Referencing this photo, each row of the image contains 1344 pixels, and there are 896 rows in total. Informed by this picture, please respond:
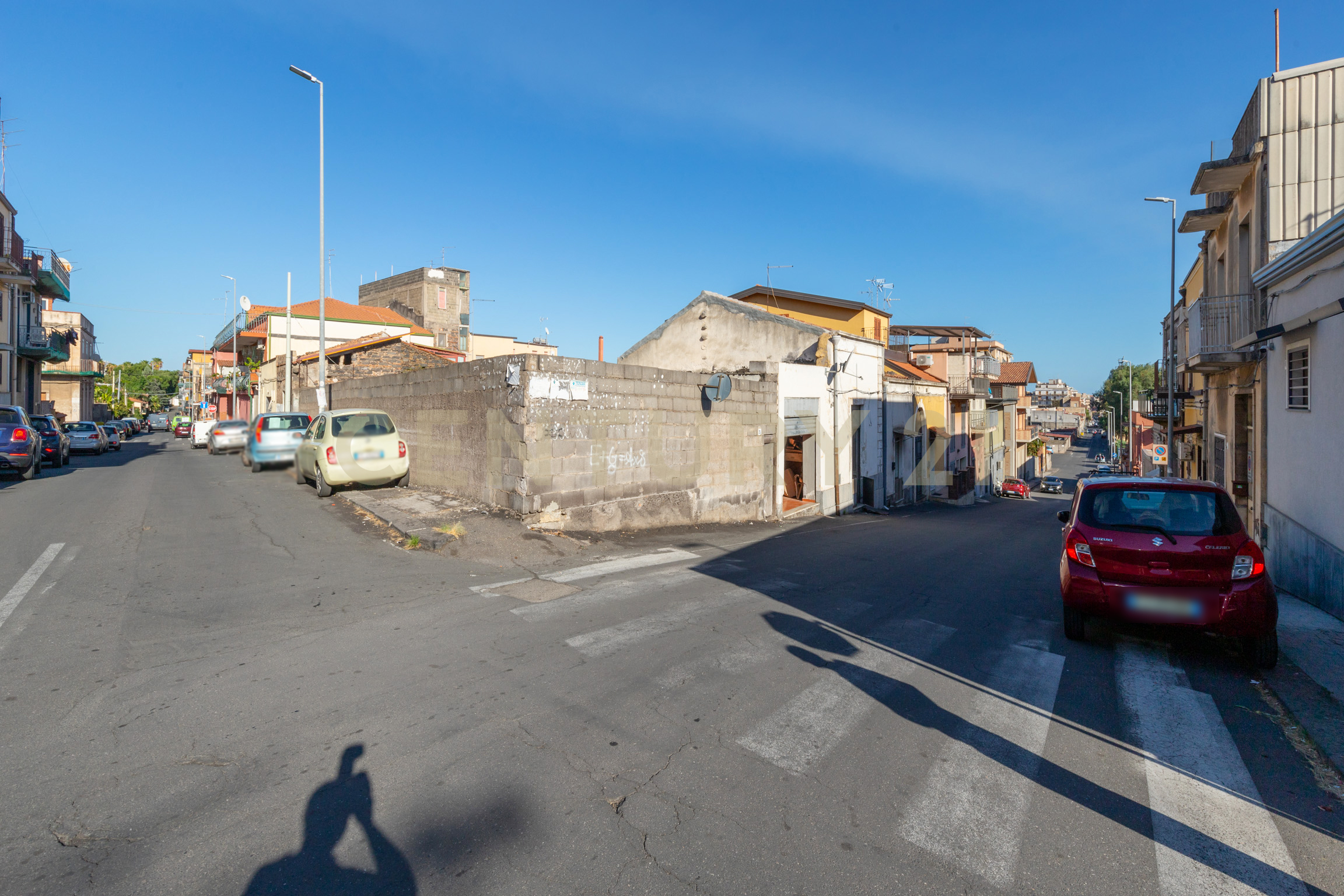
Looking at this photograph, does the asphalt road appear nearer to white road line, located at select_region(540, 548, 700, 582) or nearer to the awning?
white road line, located at select_region(540, 548, 700, 582)

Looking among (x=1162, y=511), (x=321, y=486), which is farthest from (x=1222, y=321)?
(x=321, y=486)

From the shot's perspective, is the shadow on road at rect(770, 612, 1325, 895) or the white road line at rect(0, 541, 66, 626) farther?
the white road line at rect(0, 541, 66, 626)

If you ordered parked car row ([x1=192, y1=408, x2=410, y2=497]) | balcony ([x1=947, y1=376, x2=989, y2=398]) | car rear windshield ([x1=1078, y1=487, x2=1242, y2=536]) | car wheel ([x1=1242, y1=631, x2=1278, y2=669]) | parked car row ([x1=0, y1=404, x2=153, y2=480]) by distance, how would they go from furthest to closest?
1. balcony ([x1=947, y1=376, x2=989, y2=398])
2. parked car row ([x1=0, y1=404, x2=153, y2=480])
3. parked car row ([x1=192, y1=408, x2=410, y2=497])
4. car rear windshield ([x1=1078, y1=487, x2=1242, y2=536])
5. car wheel ([x1=1242, y1=631, x2=1278, y2=669])

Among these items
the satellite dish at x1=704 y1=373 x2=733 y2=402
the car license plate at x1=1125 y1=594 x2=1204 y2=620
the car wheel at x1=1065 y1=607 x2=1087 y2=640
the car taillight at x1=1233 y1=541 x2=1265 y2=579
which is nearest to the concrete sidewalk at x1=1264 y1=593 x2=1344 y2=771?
the car license plate at x1=1125 y1=594 x2=1204 y2=620

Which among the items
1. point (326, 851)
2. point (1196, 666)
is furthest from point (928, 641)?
point (326, 851)

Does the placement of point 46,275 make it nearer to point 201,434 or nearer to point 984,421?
point 201,434

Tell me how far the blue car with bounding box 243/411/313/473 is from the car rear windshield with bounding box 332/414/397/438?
15.8 ft

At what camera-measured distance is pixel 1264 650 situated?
549 centimetres

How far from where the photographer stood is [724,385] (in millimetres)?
15742

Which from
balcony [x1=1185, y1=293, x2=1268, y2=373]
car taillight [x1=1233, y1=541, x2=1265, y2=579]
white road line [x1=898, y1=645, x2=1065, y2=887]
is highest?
balcony [x1=1185, y1=293, x2=1268, y2=373]

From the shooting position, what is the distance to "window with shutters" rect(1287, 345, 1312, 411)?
9.60 meters

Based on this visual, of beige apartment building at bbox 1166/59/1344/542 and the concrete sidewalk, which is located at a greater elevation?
beige apartment building at bbox 1166/59/1344/542

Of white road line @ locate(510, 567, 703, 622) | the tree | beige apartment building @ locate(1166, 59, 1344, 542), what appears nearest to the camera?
white road line @ locate(510, 567, 703, 622)

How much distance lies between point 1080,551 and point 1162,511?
0.84 m
